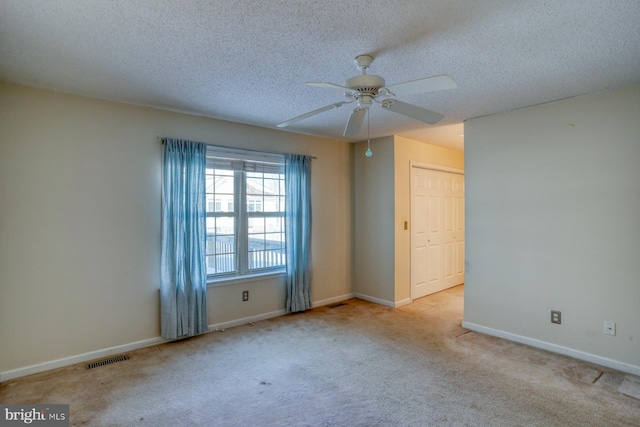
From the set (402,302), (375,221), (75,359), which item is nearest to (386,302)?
(402,302)

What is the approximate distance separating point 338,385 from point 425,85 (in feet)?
7.33

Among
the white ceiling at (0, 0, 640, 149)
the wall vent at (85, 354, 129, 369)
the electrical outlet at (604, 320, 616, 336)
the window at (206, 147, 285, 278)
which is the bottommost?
the wall vent at (85, 354, 129, 369)

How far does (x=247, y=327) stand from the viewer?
3.85 m

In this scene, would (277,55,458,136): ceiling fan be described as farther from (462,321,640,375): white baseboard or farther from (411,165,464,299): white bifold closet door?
(411,165,464,299): white bifold closet door

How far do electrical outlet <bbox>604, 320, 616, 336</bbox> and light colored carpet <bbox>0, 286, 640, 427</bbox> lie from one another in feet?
1.06

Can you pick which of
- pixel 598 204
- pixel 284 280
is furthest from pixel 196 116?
pixel 598 204

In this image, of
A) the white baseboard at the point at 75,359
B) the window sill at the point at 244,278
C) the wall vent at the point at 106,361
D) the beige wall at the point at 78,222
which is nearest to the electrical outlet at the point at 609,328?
the window sill at the point at 244,278

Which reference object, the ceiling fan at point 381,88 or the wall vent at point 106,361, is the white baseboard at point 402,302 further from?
the wall vent at point 106,361

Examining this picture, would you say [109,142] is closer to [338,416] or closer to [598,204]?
[338,416]

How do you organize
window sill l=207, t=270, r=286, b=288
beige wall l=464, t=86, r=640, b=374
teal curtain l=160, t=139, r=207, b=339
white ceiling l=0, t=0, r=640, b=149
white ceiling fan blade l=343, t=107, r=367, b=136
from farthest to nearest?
window sill l=207, t=270, r=286, b=288 → teal curtain l=160, t=139, r=207, b=339 → beige wall l=464, t=86, r=640, b=374 → white ceiling fan blade l=343, t=107, r=367, b=136 → white ceiling l=0, t=0, r=640, b=149

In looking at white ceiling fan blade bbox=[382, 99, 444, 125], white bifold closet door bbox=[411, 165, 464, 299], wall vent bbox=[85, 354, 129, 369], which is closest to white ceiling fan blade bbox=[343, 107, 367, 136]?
white ceiling fan blade bbox=[382, 99, 444, 125]

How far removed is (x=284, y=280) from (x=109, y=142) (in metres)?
2.50

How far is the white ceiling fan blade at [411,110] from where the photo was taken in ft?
7.12

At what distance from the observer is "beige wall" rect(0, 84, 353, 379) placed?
8.84 ft
